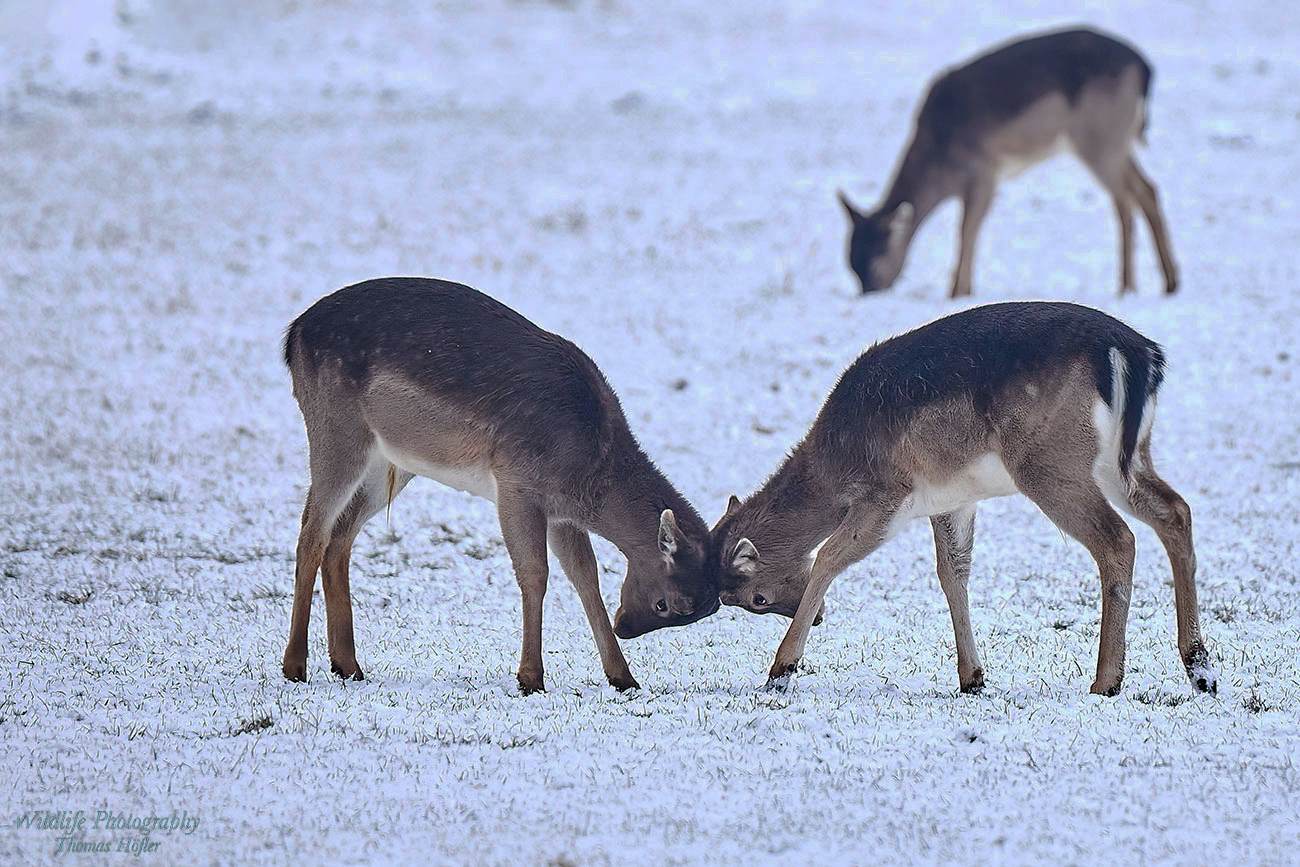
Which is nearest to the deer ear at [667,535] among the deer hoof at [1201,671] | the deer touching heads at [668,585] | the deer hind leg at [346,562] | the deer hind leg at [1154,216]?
the deer touching heads at [668,585]

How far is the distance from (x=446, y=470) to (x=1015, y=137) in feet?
33.1

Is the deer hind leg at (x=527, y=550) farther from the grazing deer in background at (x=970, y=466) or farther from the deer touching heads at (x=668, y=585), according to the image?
the grazing deer in background at (x=970, y=466)

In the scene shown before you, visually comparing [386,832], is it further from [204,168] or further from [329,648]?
[204,168]

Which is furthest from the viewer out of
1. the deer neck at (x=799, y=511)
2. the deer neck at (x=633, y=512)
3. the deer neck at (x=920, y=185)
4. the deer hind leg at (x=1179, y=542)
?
the deer neck at (x=920, y=185)

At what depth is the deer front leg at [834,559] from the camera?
269 inches

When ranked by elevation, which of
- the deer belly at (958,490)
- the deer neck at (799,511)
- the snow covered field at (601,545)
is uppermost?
the deer belly at (958,490)

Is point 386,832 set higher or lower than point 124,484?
higher

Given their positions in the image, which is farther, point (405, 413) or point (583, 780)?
point (405, 413)

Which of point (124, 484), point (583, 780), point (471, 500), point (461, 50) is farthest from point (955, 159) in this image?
point (461, 50)

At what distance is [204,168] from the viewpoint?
2181 centimetres

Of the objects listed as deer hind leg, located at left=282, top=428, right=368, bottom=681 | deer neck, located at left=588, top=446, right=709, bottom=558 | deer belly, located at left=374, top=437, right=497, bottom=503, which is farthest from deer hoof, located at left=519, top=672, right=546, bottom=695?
deer hind leg, located at left=282, top=428, right=368, bottom=681

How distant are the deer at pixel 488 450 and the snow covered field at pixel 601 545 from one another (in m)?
0.45

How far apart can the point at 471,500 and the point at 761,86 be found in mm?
19487

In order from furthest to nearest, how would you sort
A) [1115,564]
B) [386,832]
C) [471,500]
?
1. [471,500]
2. [1115,564]
3. [386,832]
